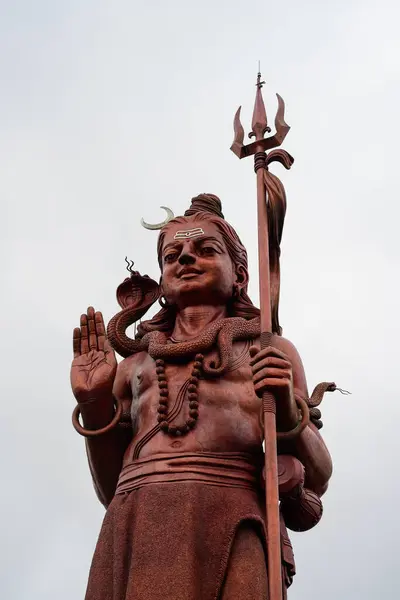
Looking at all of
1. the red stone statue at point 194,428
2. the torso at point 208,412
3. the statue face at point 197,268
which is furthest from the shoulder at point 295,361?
the statue face at point 197,268

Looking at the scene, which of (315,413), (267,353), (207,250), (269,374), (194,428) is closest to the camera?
(269,374)

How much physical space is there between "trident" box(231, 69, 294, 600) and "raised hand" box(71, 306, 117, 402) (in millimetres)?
1247

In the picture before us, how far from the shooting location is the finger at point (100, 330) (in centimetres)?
724

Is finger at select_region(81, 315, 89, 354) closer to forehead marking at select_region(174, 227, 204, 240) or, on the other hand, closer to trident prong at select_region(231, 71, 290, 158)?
forehead marking at select_region(174, 227, 204, 240)

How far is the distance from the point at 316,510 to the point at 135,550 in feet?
4.74

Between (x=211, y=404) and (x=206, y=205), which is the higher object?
(x=206, y=205)

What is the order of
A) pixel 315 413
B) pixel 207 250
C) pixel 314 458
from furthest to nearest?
pixel 207 250, pixel 315 413, pixel 314 458

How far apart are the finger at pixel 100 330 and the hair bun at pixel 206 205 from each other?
4.55 feet

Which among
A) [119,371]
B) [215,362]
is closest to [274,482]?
[215,362]

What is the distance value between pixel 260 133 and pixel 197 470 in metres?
2.60

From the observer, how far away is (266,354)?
21.2ft

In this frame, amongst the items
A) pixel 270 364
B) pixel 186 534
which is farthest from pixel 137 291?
pixel 186 534

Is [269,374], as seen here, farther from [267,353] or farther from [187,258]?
[187,258]

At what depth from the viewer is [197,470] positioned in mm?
6520
